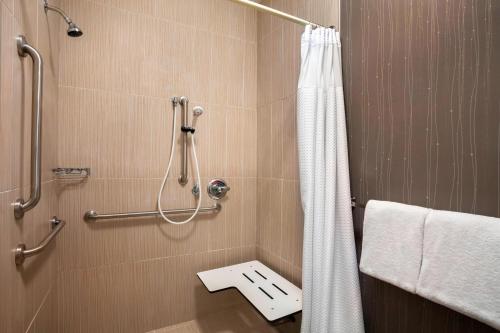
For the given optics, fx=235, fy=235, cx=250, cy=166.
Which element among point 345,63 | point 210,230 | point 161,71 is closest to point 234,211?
point 210,230

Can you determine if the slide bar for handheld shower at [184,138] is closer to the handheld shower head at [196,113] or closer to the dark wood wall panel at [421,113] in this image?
the handheld shower head at [196,113]

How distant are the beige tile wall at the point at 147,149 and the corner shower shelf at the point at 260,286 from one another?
0.13 meters

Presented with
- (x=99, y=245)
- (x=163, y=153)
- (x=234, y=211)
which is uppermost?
(x=163, y=153)

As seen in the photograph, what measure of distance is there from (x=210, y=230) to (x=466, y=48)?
1.60 m

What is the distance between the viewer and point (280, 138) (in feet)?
5.21

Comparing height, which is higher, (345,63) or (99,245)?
(345,63)

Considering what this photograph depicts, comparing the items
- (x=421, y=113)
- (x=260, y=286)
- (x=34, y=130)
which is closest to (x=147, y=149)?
(x=34, y=130)

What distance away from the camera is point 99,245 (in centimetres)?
140

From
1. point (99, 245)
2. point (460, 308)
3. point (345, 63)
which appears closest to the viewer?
point (460, 308)

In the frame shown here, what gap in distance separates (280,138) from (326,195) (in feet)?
2.09

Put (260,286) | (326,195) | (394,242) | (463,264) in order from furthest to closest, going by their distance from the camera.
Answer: (260,286)
(326,195)
(394,242)
(463,264)

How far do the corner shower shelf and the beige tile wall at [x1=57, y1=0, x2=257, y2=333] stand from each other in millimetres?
134

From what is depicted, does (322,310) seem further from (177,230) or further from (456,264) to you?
(177,230)

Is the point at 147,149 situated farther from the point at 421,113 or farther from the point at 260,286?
the point at 421,113
